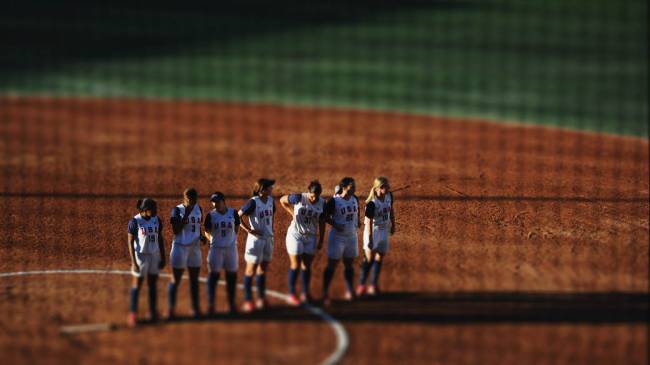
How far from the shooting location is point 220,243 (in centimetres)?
1108

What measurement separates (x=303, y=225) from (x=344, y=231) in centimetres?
58

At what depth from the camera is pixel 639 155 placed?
20.0 meters

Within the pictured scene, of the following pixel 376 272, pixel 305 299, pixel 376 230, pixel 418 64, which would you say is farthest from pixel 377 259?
pixel 418 64

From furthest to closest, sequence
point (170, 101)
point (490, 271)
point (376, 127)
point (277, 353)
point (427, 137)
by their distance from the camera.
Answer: point (170, 101) → point (376, 127) → point (427, 137) → point (490, 271) → point (277, 353)

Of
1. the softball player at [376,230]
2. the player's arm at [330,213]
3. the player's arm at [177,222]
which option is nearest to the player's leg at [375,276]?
the softball player at [376,230]

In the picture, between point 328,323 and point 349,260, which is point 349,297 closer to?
point 349,260

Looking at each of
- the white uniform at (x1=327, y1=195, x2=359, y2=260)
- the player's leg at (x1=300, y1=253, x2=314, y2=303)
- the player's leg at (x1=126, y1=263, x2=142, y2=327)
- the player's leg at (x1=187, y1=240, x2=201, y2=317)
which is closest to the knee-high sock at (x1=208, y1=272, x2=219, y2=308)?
the player's leg at (x1=187, y1=240, x2=201, y2=317)

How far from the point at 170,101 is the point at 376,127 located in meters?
7.61

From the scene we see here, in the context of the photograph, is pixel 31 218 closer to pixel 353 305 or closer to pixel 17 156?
pixel 17 156

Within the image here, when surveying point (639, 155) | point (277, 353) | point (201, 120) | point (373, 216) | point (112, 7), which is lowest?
point (277, 353)

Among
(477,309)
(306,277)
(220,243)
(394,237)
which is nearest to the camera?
(220,243)

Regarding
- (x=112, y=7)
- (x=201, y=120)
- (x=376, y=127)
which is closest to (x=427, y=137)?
(x=376, y=127)

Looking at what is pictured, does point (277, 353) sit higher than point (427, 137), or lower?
lower

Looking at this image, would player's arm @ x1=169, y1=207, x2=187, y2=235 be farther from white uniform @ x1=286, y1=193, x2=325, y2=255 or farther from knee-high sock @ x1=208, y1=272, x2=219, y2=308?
white uniform @ x1=286, y1=193, x2=325, y2=255
